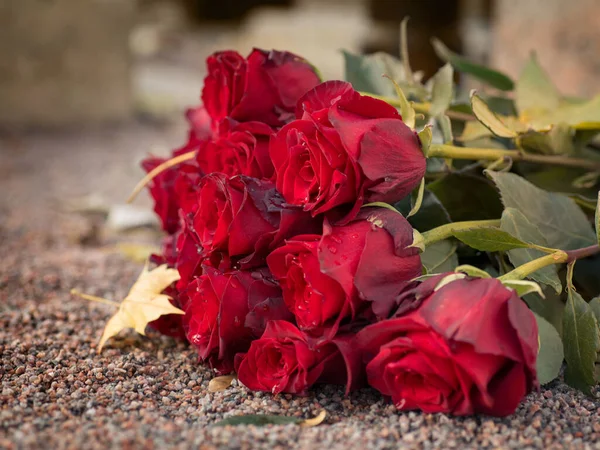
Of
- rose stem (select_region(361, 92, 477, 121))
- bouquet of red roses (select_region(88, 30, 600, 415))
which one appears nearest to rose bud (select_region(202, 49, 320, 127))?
bouquet of red roses (select_region(88, 30, 600, 415))

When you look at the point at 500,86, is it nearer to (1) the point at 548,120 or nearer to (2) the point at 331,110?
(1) the point at 548,120

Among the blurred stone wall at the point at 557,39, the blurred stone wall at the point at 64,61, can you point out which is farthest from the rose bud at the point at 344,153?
the blurred stone wall at the point at 64,61

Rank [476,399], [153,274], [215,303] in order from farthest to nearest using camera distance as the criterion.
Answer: [153,274]
[215,303]
[476,399]

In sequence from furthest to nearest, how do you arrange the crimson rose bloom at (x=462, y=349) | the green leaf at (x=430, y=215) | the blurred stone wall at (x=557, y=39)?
the blurred stone wall at (x=557, y=39)
the green leaf at (x=430, y=215)
the crimson rose bloom at (x=462, y=349)

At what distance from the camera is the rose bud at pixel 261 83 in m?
0.84

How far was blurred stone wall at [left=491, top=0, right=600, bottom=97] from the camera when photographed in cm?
200

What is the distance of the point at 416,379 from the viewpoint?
2.16 ft

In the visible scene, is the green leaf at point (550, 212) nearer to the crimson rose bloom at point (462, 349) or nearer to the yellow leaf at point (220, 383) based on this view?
the crimson rose bloom at point (462, 349)

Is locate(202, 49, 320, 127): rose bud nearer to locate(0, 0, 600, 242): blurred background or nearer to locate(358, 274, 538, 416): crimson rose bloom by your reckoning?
locate(358, 274, 538, 416): crimson rose bloom

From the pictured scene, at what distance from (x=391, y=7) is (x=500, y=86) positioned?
2.34m

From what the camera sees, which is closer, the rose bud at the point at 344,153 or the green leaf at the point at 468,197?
the rose bud at the point at 344,153

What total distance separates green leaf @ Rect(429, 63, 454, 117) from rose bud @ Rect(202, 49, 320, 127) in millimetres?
179

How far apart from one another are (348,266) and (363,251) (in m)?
0.02

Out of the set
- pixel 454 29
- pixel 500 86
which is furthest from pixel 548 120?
pixel 454 29
